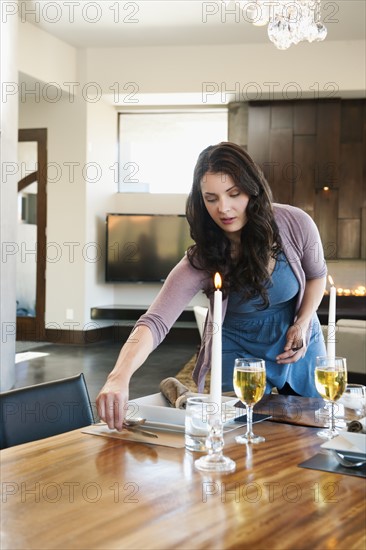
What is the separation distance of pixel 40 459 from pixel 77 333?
691 centimetres

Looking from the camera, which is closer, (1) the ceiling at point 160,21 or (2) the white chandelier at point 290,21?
(2) the white chandelier at point 290,21

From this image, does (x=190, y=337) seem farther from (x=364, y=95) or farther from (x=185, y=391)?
(x=185, y=391)

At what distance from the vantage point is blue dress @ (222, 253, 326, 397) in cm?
202

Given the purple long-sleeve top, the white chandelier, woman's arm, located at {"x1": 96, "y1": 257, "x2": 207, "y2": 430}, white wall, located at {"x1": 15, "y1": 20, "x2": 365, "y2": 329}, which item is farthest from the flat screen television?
woman's arm, located at {"x1": 96, "y1": 257, "x2": 207, "y2": 430}

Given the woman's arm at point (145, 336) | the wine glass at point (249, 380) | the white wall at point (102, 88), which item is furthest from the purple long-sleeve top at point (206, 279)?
the white wall at point (102, 88)

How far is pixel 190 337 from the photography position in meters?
8.20

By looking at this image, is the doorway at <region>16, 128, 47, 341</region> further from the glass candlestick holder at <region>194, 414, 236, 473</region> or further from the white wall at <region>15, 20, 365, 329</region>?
the glass candlestick holder at <region>194, 414, 236, 473</region>

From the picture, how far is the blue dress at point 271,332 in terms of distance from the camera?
2018mm

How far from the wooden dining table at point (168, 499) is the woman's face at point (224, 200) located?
664mm

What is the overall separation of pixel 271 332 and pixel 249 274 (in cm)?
20

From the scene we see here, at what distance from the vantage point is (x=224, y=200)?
6.03ft

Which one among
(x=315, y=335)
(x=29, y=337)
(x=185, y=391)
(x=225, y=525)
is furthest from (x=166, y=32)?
(x=225, y=525)

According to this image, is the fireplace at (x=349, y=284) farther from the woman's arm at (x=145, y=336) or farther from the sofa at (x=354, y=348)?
the woman's arm at (x=145, y=336)

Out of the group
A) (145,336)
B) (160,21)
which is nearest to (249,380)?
(145,336)
